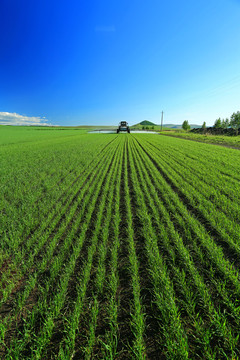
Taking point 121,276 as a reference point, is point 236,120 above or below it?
above

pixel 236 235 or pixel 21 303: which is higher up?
pixel 236 235

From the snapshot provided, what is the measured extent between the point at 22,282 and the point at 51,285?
77cm

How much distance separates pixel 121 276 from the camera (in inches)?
131

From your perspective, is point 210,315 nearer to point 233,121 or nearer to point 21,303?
point 21,303

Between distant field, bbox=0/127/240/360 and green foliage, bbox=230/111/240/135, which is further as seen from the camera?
green foliage, bbox=230/111/240/135

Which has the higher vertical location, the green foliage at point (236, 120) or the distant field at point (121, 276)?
the green foliage at point (236, 120)

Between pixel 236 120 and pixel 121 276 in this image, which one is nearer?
pixel 121 276

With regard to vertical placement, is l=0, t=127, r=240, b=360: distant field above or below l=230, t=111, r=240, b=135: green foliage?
below

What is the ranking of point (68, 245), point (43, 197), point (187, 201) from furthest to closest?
point (43, 197), point (187, 201), point (68, 245)

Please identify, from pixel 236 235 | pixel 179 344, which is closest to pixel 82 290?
pixel 179 344

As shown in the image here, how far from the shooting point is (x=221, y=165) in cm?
1137

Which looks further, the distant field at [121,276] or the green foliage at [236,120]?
the green foliage at [236,120]

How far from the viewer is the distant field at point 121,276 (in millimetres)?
2189

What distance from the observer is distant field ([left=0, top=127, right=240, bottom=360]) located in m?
2.19
